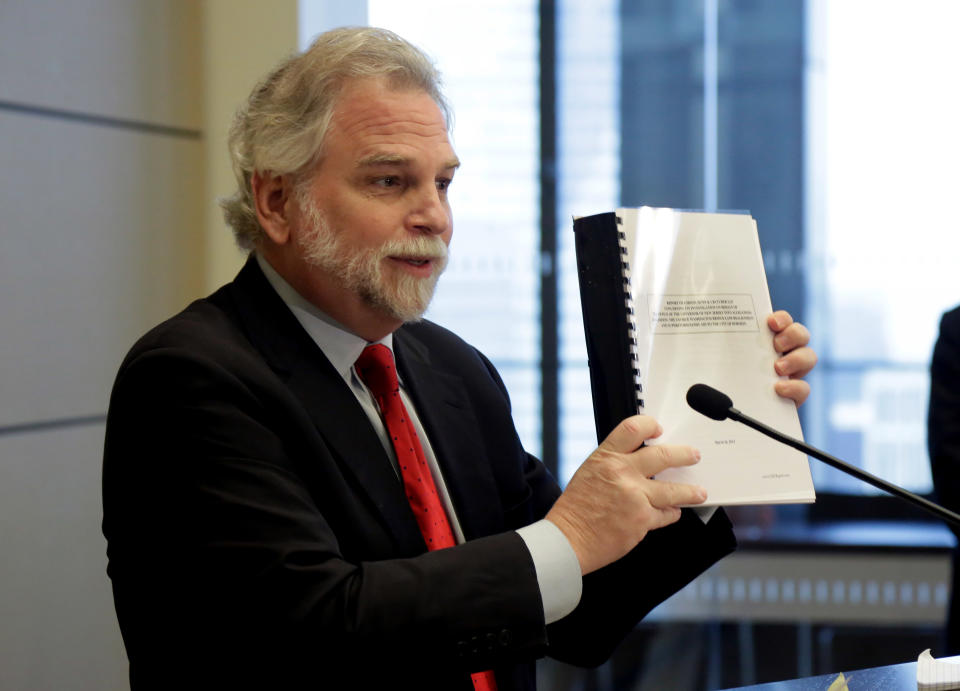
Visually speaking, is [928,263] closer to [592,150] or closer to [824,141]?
[824,141]

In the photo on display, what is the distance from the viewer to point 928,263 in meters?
3.58

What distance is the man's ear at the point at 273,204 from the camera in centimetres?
144

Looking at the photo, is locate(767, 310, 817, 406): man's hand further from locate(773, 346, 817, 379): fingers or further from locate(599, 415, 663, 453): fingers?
locate(599, 415, 663, 453): fingers

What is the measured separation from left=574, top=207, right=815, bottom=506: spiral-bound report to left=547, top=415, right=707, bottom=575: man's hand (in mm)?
37

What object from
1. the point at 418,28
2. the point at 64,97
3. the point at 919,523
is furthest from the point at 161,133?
the point at 919,523

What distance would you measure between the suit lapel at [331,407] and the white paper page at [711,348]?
1.17ft

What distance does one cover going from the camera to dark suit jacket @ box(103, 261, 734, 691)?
111cm

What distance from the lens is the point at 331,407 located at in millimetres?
1325

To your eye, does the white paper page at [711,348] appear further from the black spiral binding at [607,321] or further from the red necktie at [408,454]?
the red necktie at [408,454]

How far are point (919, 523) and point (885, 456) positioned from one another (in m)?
0.28

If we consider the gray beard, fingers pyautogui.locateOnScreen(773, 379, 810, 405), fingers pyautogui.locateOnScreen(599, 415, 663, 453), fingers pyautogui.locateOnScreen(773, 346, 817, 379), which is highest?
the gray beard

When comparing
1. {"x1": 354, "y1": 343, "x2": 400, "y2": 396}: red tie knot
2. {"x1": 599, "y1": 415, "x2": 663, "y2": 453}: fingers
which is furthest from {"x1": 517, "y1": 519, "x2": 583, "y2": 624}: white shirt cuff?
{"x1": 354, "y1": 343, "x2": 400, "y2": 396}: red tie knot

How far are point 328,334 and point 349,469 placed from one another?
218mm

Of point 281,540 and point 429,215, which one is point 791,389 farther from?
point 281,540
